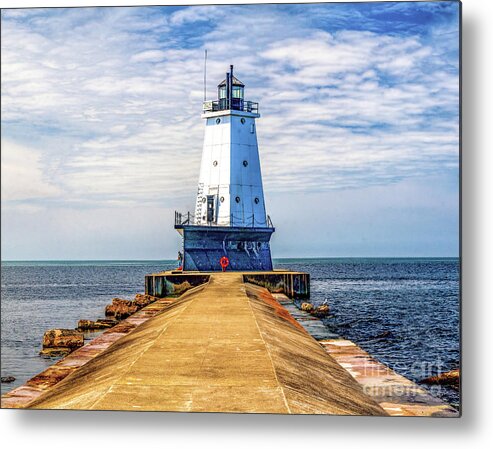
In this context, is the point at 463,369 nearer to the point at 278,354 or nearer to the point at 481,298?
the point at 481,298

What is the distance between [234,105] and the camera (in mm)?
26438

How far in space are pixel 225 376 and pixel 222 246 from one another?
17182mm

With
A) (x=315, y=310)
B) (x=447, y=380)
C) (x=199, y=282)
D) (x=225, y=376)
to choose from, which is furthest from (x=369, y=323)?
(x=225, y=376)

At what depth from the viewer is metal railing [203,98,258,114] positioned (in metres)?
26.2

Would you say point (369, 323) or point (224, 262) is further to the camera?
point (224, 262)

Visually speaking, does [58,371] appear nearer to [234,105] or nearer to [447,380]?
[447,380]

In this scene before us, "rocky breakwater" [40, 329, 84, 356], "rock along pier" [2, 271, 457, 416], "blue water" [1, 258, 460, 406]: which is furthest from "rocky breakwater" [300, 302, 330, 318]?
"rock along pier" [2, 271, 457, 416]

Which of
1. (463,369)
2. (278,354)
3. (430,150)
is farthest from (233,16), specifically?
(463,369)

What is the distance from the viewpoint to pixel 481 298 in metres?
8.84

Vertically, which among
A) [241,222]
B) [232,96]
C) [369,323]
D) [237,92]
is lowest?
[369,323]

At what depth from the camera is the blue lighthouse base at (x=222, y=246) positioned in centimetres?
2562

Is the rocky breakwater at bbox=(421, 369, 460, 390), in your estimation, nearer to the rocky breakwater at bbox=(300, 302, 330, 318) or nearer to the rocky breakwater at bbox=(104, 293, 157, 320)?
the rocky breakwater at bbox=(300, 302, 330, 318)

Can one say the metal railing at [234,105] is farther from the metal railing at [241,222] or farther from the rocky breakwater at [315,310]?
the rocky breakwater at [315,310]

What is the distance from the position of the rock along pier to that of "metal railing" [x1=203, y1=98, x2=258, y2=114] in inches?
544
